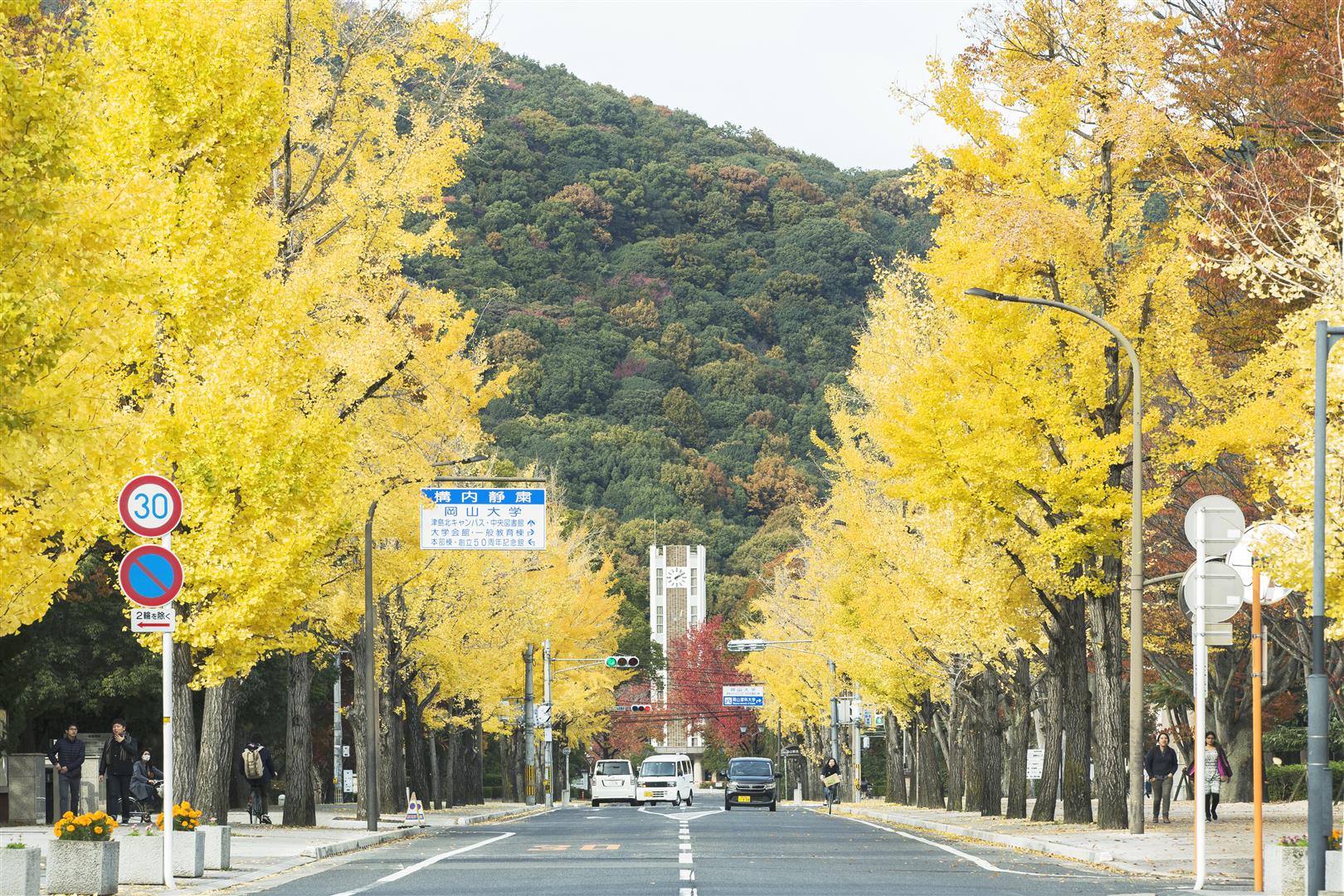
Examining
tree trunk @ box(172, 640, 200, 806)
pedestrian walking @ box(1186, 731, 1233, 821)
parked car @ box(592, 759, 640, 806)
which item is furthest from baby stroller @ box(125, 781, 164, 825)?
parked car @ box(592, 759, 640, 806)

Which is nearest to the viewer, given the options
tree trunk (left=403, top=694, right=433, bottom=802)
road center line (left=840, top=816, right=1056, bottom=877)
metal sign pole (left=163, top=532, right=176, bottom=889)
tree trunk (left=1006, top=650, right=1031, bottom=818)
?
metal sign pole (left=163, top=532, right=176, bottom=889)

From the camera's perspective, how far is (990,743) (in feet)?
147

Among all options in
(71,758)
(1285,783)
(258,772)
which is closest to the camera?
(71,758)

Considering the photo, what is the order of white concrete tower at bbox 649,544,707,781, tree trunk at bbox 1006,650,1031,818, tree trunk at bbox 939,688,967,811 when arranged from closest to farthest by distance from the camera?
tree trunk at bbox 1006,650,1031,818, tree trunk at bbox 939,688,967,811, white concrete tower at bbox 649,544,707,781

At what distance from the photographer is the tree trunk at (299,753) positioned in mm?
36250

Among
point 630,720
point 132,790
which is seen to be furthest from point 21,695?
point 630,720

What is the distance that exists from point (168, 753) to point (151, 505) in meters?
2.79

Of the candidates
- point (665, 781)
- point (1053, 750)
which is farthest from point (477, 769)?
point (1053, 750)

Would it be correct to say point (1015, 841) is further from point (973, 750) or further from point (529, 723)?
point (529, 723)

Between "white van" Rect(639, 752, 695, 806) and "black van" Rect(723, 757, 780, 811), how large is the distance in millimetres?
4826

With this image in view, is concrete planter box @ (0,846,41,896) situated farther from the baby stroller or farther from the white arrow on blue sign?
the white arrow on blue sign

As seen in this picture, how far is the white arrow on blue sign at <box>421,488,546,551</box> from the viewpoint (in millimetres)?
36750

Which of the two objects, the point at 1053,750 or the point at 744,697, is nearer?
the point at 1053,750

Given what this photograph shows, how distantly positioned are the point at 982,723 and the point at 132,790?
20724 mm
